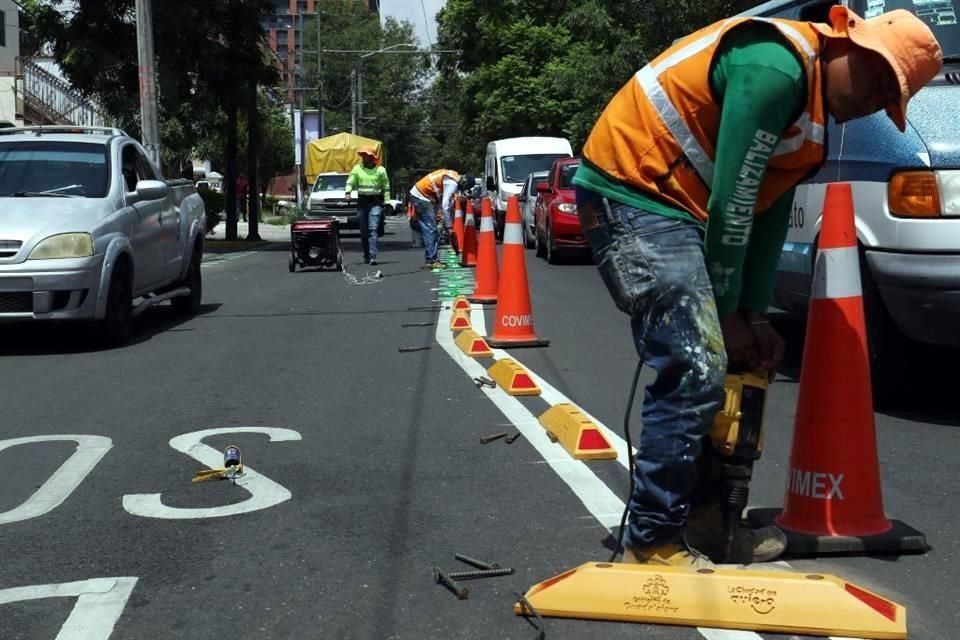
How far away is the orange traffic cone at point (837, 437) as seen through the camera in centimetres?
422

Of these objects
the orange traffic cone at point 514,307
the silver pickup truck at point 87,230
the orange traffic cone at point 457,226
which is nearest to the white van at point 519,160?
the orange traffic cone at point 457,226

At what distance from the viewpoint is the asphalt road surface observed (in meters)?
3.79

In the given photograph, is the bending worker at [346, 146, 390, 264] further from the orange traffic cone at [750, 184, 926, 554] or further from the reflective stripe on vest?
the reflective stripe on vest

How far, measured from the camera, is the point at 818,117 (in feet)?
11.7

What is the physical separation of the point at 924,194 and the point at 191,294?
826cm

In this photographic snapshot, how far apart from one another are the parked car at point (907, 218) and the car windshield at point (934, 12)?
0.47 feet

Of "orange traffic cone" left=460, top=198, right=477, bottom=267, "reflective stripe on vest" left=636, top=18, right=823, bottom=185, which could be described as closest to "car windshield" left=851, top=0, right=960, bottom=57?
"reflective stripe on vest" left=636, top=18, right=823, bottom=185

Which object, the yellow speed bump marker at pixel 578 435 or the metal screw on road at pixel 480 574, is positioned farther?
the yellow speed bump marker at pixel 578 435

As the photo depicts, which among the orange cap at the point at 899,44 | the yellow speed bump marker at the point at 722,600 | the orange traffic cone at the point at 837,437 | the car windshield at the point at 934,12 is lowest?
the yellow speed bump marker at the point at 722,600

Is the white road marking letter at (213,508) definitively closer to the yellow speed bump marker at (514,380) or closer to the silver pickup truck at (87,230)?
the yellow speed bump marker at (514,380)

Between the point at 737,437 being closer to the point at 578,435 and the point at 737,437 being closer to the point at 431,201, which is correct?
the point at 578,435

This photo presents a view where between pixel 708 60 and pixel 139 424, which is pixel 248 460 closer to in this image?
pixel 139 424

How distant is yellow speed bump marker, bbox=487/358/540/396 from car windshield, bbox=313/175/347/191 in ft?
103

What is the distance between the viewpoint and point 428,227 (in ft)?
64.4
